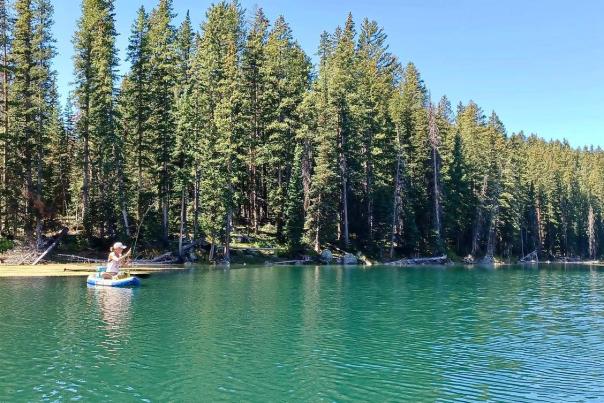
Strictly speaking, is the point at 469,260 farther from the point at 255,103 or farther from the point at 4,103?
the point at 4,103

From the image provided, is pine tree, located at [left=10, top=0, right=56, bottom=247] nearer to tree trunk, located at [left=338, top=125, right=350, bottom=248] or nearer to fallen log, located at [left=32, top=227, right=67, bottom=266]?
fallen log, located at [left=32, top=227, right=67, bottom=266]

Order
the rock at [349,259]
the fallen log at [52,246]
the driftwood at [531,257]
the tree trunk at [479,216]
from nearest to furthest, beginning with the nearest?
the fallen log at [52,246] → the rock at [349,259] → the tree trunk at [479,216] → the driftwood at [531,257]

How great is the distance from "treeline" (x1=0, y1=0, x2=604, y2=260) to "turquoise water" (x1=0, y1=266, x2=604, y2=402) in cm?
2084

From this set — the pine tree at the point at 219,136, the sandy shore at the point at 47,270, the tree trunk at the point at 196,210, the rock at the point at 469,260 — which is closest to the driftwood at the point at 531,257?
the rock at the point at 469,260

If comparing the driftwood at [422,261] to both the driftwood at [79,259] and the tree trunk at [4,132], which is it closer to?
the driftwood at [79,259]

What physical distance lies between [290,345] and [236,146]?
130ft

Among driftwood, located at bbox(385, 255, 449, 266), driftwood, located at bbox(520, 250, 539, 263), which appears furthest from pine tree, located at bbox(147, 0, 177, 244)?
driftwood, located at bbox(520, 250, 539, 263)

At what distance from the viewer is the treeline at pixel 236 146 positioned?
51625 millimetres

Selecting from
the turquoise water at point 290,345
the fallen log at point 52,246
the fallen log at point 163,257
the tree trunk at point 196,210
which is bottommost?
the turquoise water at point 290,345

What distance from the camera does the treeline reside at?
51.6m

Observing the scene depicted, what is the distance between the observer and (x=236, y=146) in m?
56.3

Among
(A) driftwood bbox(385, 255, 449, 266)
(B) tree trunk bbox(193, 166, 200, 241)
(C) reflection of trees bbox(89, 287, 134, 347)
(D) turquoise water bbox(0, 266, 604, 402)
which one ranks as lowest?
(D) turquoise water bbox(0, 266, 604, 402)

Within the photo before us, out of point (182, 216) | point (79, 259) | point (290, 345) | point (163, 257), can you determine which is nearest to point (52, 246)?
point (79, 259)

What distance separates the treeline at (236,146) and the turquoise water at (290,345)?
20.8 m
